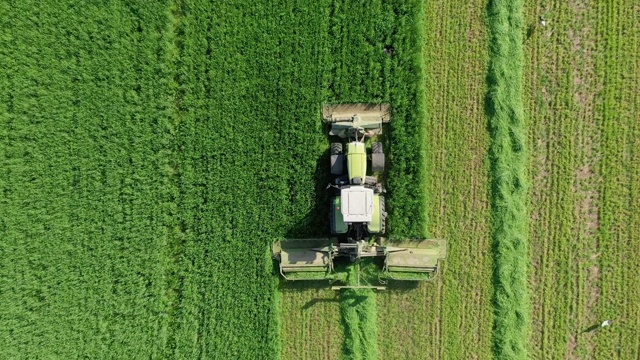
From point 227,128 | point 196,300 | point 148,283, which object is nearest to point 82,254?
point 148,283

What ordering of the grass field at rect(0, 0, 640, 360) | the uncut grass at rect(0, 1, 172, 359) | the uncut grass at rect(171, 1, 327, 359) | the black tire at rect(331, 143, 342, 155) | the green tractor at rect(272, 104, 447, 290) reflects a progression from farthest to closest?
the uncut grass at rect(171, 1, 327, 359)
the grass field at rect(0, 0, 640, 360)
the black tire at rect(331, 143, 342, 155)
the uncut grass at rect(0, 1, 172, 359)
the green tractor at rect(272, 104, 447, 290)

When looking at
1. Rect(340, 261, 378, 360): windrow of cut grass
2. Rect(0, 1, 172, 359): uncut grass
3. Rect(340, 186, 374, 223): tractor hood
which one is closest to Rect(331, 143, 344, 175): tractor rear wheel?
Rect(340, 186, 374, 223): tractor hood

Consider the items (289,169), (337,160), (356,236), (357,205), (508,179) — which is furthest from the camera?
(289,169)

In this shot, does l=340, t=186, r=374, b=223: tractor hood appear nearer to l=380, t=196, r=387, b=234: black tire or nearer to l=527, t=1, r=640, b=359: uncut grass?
l=380, t=196, r=387, b=234: black tire

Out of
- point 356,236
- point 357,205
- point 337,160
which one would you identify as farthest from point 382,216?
point 337,160

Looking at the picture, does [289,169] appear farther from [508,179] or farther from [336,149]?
[508,179]

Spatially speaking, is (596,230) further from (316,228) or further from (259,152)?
(259,152)

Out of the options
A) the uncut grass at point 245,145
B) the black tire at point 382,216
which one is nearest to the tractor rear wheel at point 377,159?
the black tire at point 382,216
